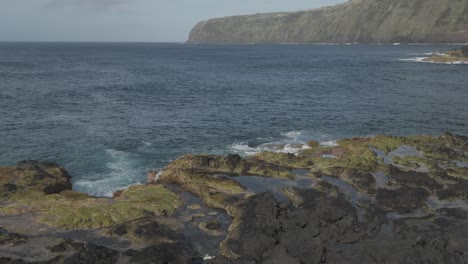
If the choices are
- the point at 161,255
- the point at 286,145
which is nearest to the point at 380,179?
the point at 286,145

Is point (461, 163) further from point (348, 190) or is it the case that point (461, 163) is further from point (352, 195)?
point (352, 195)

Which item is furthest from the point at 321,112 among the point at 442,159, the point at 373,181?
the point at 373,181

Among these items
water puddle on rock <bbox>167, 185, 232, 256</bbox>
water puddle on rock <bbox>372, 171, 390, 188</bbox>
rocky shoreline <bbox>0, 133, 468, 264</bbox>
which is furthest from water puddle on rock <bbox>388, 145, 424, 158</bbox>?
water puddle on rock <bbox>167, 185, 232, 256</bbox>

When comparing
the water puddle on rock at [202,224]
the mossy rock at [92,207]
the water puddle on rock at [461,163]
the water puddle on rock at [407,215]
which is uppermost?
the water puddle on rock at [461,163]

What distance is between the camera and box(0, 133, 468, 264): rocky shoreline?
25.6m

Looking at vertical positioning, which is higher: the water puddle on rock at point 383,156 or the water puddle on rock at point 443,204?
the water puddle on rock at point 383,156

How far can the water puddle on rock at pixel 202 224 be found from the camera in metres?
28.7

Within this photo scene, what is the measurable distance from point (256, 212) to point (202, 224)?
4339mm

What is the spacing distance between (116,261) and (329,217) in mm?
15525

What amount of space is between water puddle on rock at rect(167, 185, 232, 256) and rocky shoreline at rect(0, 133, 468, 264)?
0.08 meters

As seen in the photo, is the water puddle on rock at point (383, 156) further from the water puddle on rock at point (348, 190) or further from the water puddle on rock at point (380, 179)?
the water puddle on rock at point (348, 190)

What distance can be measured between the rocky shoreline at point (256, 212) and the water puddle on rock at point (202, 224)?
84 mm

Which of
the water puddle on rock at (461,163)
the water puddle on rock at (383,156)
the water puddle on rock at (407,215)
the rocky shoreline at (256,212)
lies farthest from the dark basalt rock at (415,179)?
the water puddle on rock at (461,163)

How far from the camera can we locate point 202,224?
31.4 metres
